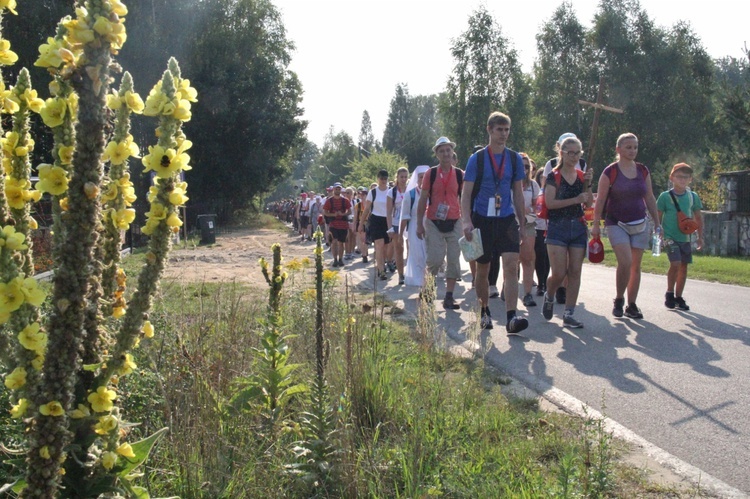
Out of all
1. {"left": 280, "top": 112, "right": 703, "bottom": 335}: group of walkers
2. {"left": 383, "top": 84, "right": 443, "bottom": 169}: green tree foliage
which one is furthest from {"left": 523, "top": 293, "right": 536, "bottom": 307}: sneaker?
{"left": 383, "top": 84, "right": 443, "bottom": 169}: green tree foliage

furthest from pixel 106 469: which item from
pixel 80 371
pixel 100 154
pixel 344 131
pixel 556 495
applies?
pixel 344 131

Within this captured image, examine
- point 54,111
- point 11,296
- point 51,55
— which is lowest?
point 11,296

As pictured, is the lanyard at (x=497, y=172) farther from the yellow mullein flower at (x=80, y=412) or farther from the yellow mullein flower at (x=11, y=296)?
the yellow mullein flower at (x=11, y=296)

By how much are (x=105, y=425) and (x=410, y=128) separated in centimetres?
8256

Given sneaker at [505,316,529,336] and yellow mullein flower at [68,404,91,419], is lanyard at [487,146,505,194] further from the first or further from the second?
yellow mullein flower at [68,404,91,419]

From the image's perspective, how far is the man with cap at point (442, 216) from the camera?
9.52 metres

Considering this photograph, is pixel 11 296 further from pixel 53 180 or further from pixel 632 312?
pixel 632 312

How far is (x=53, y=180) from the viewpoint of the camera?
2.08m

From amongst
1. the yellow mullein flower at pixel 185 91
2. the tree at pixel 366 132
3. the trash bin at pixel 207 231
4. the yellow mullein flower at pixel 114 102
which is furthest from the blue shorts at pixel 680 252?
the tree at pixel 366 132

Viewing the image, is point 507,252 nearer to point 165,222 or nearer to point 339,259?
point 165,222

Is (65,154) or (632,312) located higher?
(65,154)

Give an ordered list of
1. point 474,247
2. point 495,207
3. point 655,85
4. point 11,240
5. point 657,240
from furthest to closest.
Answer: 1. point 655,85
2. point 657,240
3. point 495,207
4. point 474,247
5. point 11,240

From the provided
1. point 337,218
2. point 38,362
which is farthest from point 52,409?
point 337,218

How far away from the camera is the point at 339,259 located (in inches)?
702
